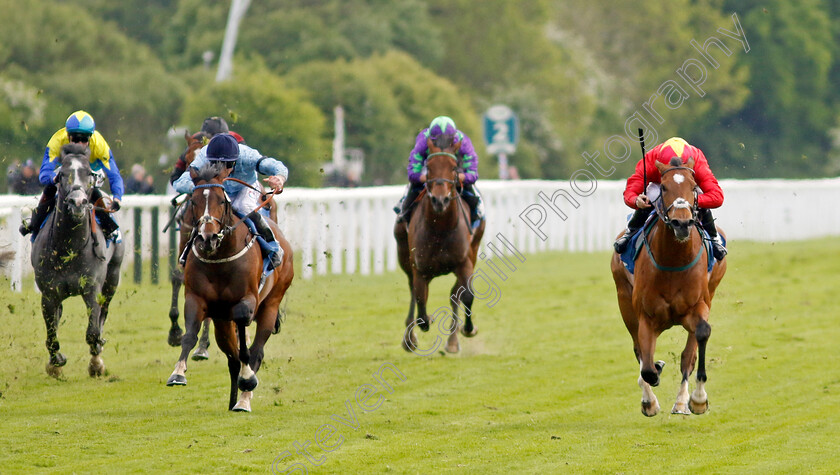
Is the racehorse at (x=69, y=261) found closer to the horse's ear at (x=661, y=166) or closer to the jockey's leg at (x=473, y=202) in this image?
the jockey's leg at (x=473, y=202)

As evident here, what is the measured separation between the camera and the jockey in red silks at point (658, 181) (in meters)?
7.22

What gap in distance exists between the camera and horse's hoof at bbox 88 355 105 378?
937cm

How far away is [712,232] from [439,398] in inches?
93.5

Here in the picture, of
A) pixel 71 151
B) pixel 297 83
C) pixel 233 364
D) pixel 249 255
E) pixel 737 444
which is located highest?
pixel 297 83

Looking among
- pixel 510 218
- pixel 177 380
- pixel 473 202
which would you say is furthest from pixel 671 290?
pixel 510 218

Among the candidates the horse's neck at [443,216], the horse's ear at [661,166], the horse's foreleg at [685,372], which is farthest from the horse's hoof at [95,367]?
the horse's ear at [661,166]

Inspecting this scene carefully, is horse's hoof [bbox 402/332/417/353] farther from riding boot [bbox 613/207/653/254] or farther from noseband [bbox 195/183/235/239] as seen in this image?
noseband [bbox 195/183/235/239]

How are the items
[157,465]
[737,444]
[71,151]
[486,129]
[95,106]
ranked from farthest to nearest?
[95,106] < [486,129] < [71,151] < [737,444] < [157,465]

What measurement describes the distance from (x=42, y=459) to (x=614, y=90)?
140 ft

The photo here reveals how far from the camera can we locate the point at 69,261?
8922mm

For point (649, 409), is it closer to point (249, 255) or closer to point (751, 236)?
point (249, 255)

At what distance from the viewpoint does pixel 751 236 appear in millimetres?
27062

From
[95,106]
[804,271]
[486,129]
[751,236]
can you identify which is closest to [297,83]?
[95,106]

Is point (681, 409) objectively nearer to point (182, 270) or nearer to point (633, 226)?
point (633, 226)
